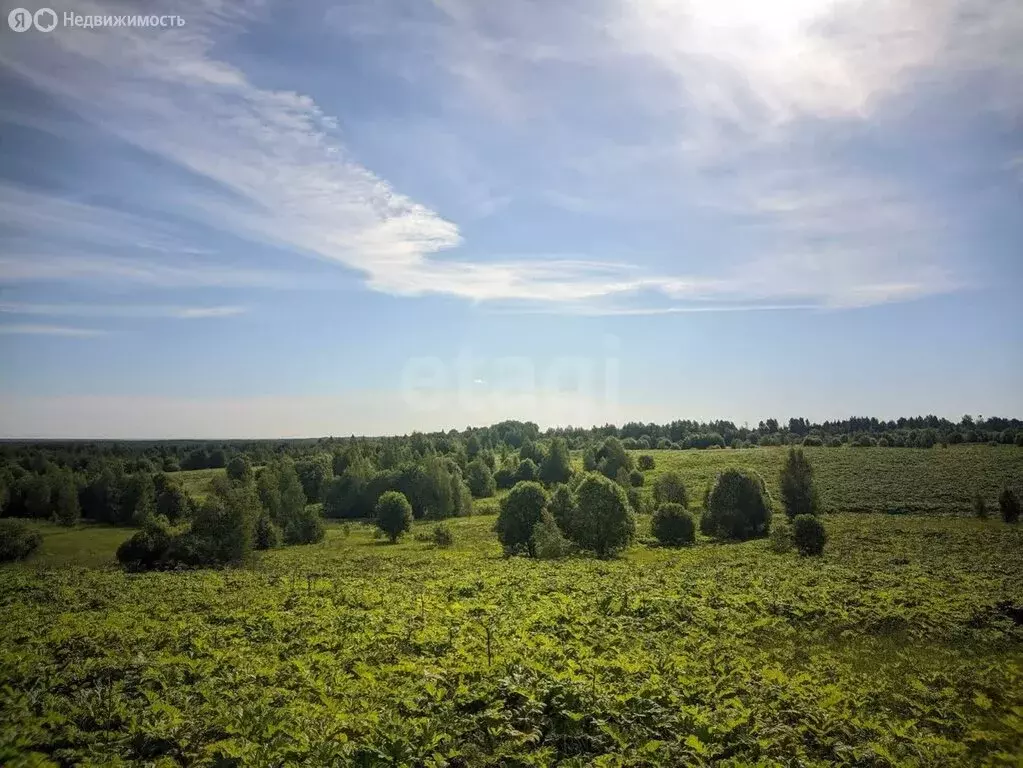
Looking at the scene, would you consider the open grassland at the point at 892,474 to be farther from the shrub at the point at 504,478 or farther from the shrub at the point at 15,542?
the shrub at the point at 15,542

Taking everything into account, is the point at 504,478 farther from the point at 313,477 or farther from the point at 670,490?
the point at 670,490

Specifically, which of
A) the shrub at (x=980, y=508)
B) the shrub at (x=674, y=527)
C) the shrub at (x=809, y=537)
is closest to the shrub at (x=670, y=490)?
the shrub at (x=674, y=527)

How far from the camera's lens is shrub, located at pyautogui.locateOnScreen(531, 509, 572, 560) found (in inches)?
1635

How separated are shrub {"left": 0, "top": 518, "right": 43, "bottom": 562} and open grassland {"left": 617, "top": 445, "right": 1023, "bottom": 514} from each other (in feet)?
239

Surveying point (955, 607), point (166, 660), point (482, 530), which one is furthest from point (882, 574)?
point (482, 530)

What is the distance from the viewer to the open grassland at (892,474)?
7406 cm

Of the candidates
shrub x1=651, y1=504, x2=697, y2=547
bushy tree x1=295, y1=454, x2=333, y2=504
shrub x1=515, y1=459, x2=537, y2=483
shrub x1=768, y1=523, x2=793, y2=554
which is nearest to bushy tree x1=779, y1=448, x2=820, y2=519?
shrub x1=651, y1=504, x2=697, y2=547

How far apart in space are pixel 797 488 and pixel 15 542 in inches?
3138

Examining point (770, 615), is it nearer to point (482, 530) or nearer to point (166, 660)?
point (166, 660)

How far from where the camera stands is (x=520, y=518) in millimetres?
44938

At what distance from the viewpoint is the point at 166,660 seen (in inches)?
536

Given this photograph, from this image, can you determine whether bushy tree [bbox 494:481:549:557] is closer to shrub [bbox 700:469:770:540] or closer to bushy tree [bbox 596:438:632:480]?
shrub [bbox 700:469:770:540]

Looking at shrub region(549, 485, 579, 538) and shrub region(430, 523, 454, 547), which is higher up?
Answer: shrub region(549, 485, 579, 538)

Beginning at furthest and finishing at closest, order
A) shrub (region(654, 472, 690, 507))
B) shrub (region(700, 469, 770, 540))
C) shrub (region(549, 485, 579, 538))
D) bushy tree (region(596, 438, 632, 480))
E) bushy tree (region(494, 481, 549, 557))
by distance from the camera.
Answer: bushy tree (region(596, 438, 632, 480)), shrub (region(654, 472, 690, 507)), shrub (region(700, 469, 770, 540)), shrub (region(549, 485, 579, 538)), bushy tree (region(494, 481, 549, 557))
